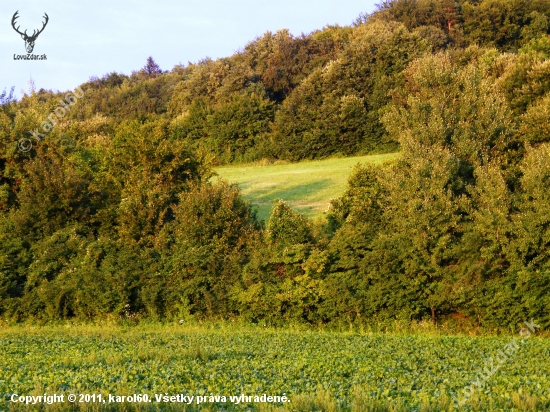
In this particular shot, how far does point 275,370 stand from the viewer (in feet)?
38.1

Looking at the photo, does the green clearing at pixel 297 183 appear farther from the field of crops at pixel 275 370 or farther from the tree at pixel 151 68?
the tree at pixel 151 68

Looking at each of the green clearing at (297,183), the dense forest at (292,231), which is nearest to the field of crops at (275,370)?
the dense forest at (292,231)

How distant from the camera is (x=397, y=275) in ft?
68.2

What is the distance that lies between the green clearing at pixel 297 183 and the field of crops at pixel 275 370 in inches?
571

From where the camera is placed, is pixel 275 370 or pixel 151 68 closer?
pixel 275 370

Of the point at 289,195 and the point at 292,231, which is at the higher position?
the point at 289,195

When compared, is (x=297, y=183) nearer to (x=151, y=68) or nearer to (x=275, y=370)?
(x=275, y=370)

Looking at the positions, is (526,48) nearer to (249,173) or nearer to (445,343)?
(249,173)

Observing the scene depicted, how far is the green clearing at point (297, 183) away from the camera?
34344mm

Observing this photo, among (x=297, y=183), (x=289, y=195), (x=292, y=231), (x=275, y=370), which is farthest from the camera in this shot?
(x=297, y=183)

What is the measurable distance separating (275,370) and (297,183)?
29.0 metres

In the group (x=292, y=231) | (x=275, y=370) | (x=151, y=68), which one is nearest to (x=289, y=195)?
(x=292, y=231)

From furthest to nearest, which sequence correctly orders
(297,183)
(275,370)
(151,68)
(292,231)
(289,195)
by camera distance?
(151,68)
(297,183)
(289,195)
(292,231)
(275,370)

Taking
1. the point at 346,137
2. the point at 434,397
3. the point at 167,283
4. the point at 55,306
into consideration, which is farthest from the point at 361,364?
the point at 346,137
